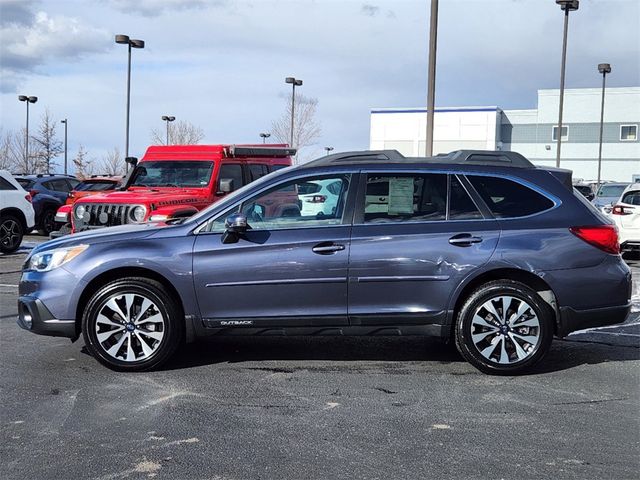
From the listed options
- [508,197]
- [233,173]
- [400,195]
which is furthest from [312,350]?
[233,173]

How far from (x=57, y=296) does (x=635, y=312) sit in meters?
6.60

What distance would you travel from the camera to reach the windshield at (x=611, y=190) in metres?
20.8

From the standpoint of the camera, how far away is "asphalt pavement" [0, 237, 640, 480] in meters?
4.14

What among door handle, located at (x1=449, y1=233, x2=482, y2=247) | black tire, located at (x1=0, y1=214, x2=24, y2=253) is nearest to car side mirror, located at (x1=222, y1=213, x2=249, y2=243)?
door handle, located at (x1=449, y1=233, x2=482, y2=247)

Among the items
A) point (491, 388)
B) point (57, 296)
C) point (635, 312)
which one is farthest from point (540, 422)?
point (635, 312)

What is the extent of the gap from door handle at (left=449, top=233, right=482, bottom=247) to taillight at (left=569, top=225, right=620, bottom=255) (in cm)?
78

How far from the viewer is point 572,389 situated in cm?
570

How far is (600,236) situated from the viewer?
19.6 ft

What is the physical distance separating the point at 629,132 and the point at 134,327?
5232 centimetres

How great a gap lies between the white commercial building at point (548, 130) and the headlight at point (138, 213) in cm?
4343

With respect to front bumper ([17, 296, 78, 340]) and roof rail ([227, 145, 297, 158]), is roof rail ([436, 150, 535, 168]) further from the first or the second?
roof rail ([227, 145, 297, 158])

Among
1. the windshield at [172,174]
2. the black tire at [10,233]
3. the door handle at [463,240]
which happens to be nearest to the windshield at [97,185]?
the black tire at [10,233]

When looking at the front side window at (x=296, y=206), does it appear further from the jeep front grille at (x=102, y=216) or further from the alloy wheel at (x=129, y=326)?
the jeep front grille at (x=102, y=216)

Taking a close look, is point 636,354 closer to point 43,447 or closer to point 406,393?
point 406,393
